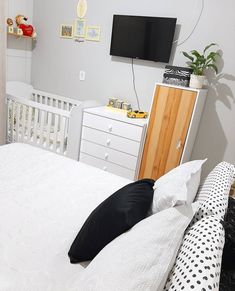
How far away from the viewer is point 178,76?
245 cm

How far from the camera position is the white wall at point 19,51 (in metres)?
3.32

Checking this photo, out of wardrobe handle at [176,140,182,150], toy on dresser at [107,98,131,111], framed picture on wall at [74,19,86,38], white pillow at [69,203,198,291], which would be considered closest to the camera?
white pillow at [69,203,198,291]

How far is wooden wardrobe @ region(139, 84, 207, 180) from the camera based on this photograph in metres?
2.37

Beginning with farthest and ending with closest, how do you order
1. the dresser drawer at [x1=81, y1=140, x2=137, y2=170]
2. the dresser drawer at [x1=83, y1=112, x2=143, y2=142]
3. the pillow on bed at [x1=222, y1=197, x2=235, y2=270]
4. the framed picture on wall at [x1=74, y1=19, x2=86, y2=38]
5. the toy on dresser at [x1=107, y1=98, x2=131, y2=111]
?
1. the framed picture on wall at [x1=74, y1=19, x2=86, y2=38]
2. the toy on dresser at [x1=107, y1=98, x2=131, y2=111]
3. the dresser drawer at [x1=81, y1=140, x2=137, y2=170]
4. the dresser drawer at [x1=83, y1=112, x2=143, y2=142]
5. the pillow on bed at [x1=222, y1=197, x2=235, y2=270]

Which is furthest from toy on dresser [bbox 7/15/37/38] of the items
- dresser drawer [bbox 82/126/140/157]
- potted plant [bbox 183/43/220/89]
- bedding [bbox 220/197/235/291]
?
bedding [bbox 220/197/235/291]

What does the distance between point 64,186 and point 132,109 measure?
172 centimetres

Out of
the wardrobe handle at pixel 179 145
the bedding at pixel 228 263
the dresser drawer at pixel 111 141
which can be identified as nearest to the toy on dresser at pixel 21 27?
the dresser drawer at pixel 111 141

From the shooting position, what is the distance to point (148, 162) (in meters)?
2.67

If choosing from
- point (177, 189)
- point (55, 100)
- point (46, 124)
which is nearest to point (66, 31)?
point (55, 100)

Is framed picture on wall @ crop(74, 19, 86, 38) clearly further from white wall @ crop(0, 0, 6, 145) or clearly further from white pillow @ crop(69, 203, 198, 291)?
white pillow @ crop(69, 203, 198, 291)

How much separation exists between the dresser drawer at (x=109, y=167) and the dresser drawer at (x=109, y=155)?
0.14 ft

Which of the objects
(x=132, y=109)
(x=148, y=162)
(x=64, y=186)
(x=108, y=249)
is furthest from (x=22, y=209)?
(x=132, y=109)

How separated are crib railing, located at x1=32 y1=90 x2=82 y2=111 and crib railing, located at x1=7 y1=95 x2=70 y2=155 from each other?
1.46 feet

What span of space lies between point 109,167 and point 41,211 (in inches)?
58.8
